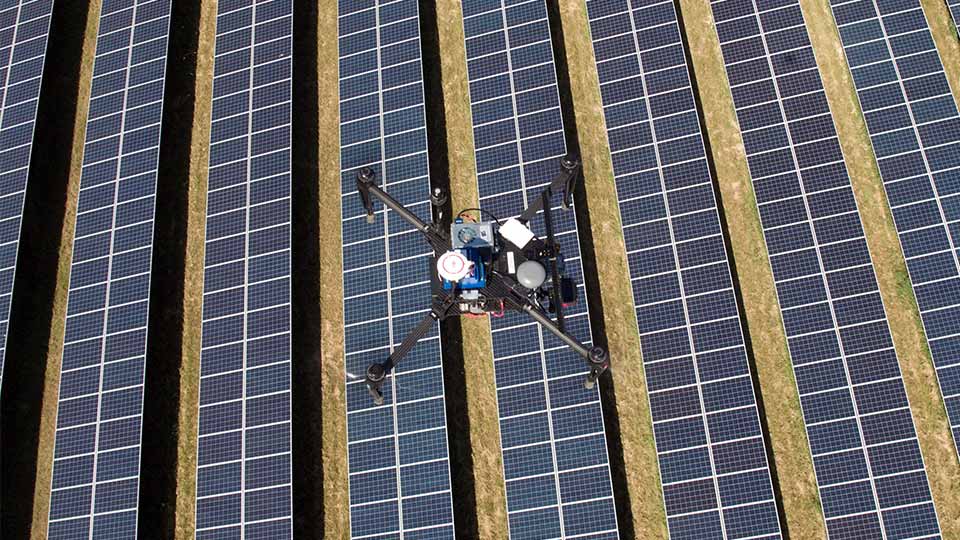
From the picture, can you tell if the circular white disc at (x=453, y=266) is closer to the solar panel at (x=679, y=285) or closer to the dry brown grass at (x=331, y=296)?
the solar panel at (x=679, y=285)

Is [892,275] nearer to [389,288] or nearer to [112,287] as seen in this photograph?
[389,288]

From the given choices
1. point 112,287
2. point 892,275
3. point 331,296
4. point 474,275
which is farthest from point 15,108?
point 892,275

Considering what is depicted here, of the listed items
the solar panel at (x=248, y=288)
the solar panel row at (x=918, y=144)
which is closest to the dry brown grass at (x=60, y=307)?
the solar panel at (x=248, y=288)

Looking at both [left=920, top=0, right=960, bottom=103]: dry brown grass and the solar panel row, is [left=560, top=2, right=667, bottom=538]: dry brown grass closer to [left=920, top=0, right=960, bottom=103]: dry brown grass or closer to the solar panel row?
the solar panel row

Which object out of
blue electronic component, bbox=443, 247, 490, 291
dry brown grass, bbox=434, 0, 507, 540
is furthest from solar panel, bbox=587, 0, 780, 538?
blue electronic component, bbox=443, 247, 490, 291

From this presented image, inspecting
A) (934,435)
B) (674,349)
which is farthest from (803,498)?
(674,349)
